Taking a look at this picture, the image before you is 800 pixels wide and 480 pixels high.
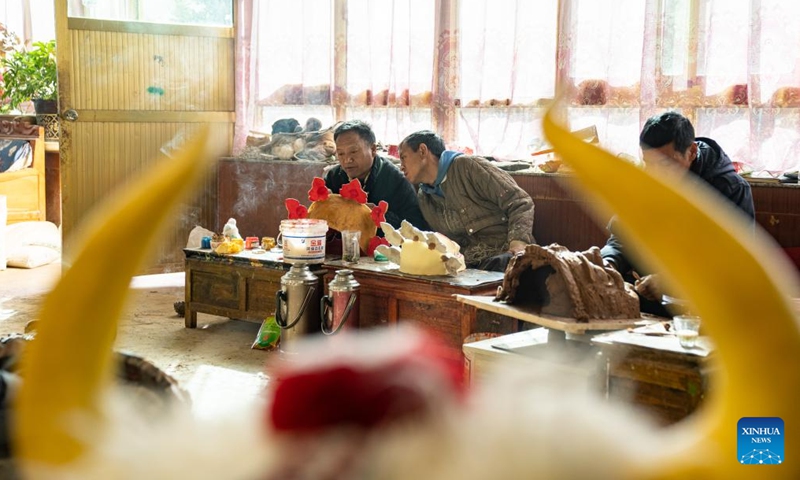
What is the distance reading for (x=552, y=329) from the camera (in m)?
2.89

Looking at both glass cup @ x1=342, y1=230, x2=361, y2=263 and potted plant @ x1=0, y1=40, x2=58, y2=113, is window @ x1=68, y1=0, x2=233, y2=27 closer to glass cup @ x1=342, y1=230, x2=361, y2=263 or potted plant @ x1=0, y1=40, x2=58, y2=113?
potted plant @ x1=0, y1=40, x2=58, y2=113

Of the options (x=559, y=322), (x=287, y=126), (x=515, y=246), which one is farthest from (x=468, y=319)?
(x=287, y=126)

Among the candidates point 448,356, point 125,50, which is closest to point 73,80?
point 125,50

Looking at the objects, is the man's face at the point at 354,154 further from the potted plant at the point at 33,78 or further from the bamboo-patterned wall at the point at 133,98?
the potted plant at the point at 33,78

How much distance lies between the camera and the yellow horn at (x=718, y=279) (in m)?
0.23

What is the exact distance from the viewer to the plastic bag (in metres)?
5.07

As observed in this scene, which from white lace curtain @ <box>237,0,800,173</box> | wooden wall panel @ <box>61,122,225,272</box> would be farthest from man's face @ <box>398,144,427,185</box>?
wooden wall panel @ <box>61,122,225,272</box>

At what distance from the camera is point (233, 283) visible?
542 cm

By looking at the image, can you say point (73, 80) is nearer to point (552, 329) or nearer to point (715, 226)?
point (552, 329)

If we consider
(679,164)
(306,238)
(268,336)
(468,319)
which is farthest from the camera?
(268,336)

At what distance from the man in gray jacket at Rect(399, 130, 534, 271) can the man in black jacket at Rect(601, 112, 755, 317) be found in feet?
3.64

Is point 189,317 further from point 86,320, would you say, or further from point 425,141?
point 86,320

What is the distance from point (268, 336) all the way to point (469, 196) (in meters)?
1.43

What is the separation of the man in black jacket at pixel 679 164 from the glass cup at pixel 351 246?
1392 millimetres
